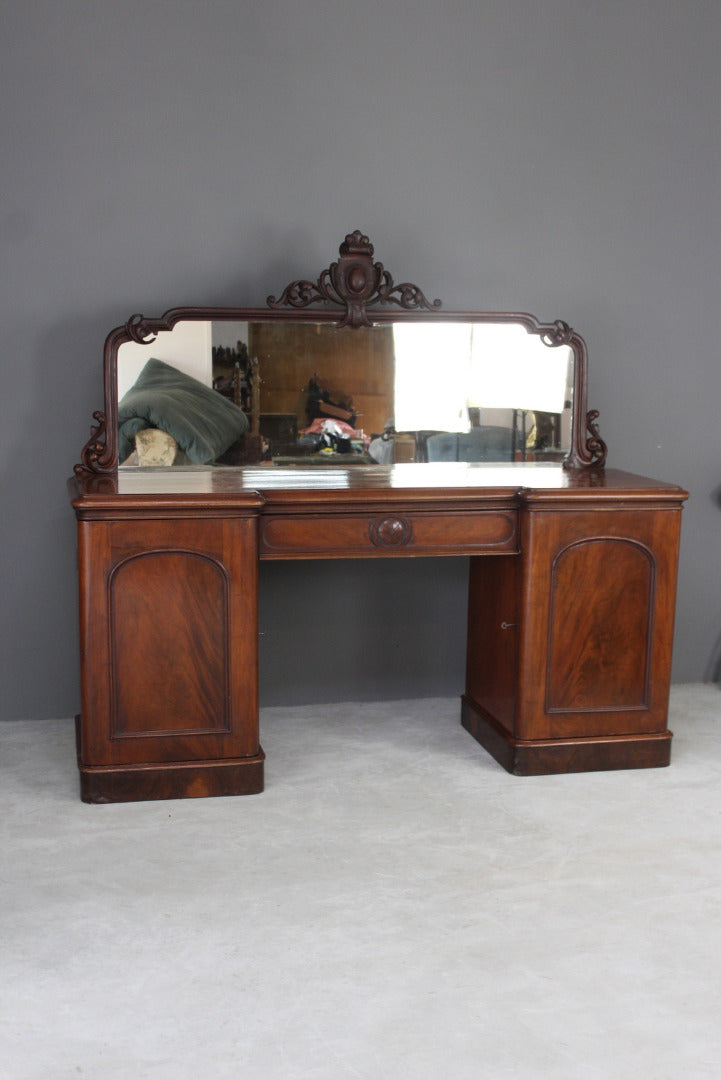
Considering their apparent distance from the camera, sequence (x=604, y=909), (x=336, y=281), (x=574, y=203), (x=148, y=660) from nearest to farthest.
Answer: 1. (x=604, y=909)
2. (x=148, y=660)
3. (x=336, y=281)
4. (x=574, y=203)

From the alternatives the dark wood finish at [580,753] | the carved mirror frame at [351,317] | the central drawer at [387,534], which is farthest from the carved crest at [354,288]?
the dark wood finish at [580,753]

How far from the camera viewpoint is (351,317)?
3.27 metres

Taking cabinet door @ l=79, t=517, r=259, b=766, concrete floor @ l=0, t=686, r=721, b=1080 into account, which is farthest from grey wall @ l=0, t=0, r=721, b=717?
cabinet door @ l=79, t=517, r=259, b=766

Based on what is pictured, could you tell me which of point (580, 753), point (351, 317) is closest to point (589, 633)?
point (580, 753)

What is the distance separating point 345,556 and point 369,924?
3.25ft

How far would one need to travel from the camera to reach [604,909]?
2248mm

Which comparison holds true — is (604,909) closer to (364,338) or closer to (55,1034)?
(55,1034)

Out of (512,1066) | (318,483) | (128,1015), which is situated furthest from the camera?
(318,483)

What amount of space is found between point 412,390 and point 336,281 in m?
0.41

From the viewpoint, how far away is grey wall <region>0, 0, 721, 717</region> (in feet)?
10.6

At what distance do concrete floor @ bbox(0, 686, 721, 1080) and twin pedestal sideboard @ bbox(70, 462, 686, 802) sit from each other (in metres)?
0.12

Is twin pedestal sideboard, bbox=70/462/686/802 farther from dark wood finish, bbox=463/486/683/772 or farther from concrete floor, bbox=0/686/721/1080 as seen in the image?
concrete floor, bbox=0/686/721/1080

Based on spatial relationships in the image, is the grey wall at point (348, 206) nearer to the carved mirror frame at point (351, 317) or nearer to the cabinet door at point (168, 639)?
the carved mirror frame at point (351, 317)

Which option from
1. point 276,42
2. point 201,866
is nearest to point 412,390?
point 276,42
